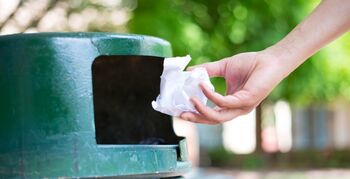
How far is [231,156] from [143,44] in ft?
57.8

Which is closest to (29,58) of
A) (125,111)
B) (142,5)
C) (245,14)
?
(125,111)

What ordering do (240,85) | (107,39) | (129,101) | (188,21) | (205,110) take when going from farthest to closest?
(188,21), (129,101), (107,39), (240,85), (205,110)

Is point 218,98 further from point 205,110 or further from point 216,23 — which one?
point 216,23

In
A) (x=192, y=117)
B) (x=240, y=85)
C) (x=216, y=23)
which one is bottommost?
(x=192, y=117)

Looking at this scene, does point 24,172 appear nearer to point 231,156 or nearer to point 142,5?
point 142,5

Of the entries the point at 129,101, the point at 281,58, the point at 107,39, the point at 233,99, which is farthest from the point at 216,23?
the point at 233,99

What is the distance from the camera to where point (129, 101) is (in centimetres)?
359

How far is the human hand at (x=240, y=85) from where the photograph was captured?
2.29 m

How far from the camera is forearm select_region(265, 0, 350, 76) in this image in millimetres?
2467

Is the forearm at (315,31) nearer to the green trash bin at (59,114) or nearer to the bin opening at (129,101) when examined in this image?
the green trash bin at (59,114)

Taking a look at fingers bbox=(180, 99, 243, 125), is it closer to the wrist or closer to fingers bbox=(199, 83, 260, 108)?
fingers bbox=(199, 83, 260, 108)

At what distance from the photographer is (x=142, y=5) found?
17.5 ft

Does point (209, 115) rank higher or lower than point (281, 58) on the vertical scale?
lower

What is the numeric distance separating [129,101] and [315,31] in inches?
51.2
